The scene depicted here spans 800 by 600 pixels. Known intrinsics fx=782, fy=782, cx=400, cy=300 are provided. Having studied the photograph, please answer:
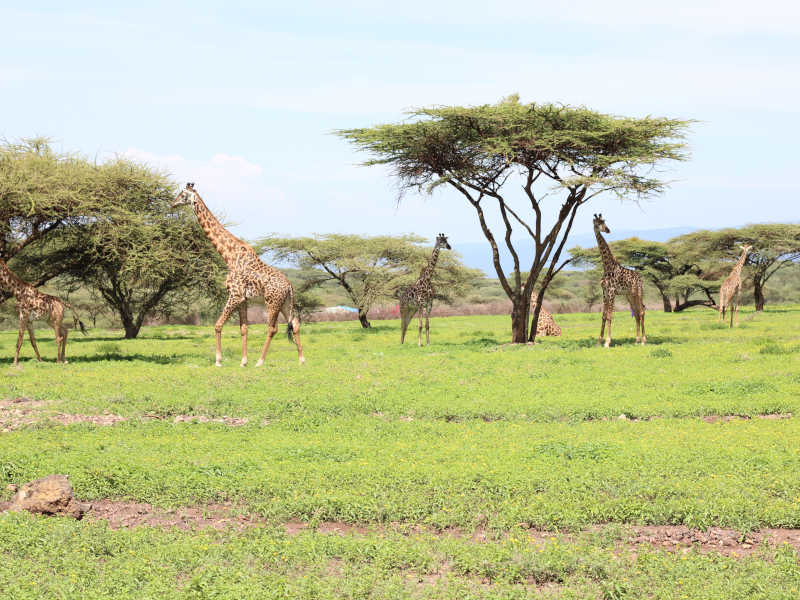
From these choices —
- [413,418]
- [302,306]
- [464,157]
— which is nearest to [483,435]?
[413,418]

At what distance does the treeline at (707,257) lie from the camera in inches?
1708

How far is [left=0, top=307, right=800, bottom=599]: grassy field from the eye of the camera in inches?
239

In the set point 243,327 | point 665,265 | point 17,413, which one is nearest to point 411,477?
point 17,413

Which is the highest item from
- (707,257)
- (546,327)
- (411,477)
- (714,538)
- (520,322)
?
(707,257)

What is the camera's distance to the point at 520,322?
23.2 m

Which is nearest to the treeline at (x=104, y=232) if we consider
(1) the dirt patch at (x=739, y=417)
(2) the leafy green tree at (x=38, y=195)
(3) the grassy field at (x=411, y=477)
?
(2) the leafy green tree at (x=38, y=195)

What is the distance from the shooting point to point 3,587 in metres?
5.89

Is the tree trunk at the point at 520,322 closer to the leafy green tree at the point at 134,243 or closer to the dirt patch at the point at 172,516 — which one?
the leafy green tree at the point at 134,243

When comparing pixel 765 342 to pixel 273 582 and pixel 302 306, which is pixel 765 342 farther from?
pixel 302 306

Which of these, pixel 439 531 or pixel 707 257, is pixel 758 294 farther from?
pixel 439 531

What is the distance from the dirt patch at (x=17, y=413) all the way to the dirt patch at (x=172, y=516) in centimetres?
413

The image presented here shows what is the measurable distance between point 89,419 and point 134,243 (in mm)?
10997

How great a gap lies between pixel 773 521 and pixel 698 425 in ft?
13.0

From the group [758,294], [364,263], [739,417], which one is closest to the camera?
[739,417]
